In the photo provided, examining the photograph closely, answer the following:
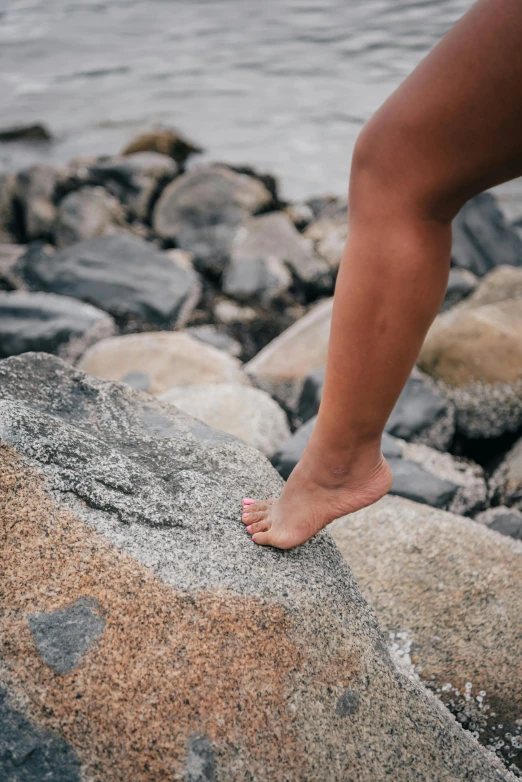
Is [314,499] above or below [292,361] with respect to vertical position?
above

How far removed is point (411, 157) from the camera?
1.17 metres

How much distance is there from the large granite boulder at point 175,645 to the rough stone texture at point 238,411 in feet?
4.50

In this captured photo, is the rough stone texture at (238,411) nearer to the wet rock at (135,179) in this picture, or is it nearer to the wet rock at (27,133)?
the wet rock at (135,179)

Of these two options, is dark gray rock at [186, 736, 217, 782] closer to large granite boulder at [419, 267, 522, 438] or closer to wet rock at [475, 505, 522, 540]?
wet rock at [475, 505, 522, 540]

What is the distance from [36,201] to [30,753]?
7.41 m

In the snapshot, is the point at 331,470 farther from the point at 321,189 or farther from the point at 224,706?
the point at 321,189

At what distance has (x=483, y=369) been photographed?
3.65m

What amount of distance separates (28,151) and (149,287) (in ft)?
26.0

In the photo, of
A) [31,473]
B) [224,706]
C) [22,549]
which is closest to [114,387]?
[31,473]

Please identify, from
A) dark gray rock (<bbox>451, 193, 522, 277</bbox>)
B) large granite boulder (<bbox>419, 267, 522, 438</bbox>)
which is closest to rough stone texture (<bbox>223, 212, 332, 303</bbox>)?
dark gray rock (<bbox>451, 193, 522, 277</bbox>)

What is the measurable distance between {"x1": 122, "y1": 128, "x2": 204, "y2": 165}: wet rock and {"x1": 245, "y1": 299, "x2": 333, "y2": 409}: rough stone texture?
7334 millimetres

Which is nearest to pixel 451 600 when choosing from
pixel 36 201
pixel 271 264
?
pixel 271 264

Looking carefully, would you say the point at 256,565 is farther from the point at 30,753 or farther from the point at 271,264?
the point at 271,264

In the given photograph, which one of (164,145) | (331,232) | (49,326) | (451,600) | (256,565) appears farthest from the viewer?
(164,145)
